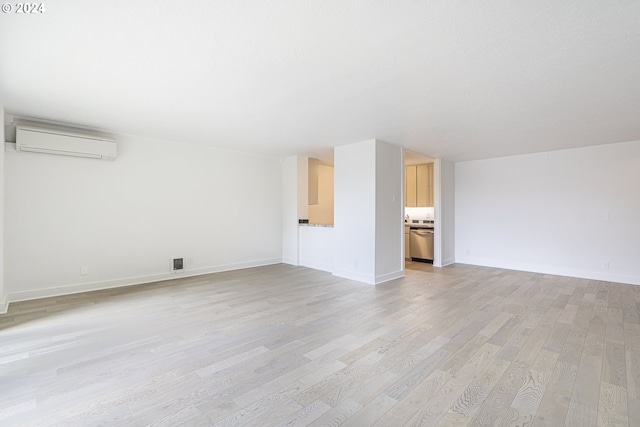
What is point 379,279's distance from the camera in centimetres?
486

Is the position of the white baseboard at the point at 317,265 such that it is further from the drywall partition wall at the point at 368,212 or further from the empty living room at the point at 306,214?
the drywall partition wall at the point at 368,212

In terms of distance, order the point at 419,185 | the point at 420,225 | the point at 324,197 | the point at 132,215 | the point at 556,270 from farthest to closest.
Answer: the point at 324,197 < the point at 419,185 < the point at 420,225 < the point at 556,270 < the point at 132,215

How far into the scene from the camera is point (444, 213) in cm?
660

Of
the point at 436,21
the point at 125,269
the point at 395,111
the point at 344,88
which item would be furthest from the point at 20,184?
the point at 436,21

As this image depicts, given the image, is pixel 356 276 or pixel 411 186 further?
pixel 411 186

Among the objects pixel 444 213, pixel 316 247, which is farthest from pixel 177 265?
pixel 444 213

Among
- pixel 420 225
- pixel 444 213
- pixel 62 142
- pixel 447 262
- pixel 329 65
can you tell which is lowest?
pixel 447 262

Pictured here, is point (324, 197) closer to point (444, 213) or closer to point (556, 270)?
point (444, 213)

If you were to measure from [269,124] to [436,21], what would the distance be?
261cm

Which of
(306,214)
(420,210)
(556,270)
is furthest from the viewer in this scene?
(420,210)

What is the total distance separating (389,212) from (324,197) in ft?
10.6

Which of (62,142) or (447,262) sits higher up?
(62,142)

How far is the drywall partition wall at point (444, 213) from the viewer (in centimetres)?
648

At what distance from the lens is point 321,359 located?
2.33 metres
